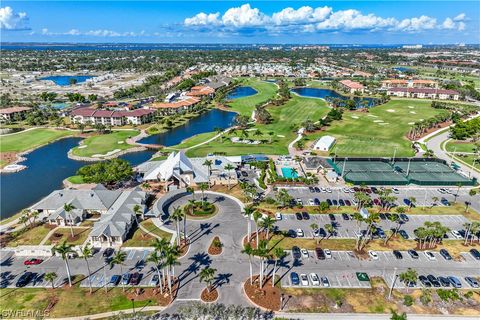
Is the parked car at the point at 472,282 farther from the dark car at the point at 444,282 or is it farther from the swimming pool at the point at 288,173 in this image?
the swimming pool at the point at 288,173

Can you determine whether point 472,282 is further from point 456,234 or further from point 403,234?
point 456,234

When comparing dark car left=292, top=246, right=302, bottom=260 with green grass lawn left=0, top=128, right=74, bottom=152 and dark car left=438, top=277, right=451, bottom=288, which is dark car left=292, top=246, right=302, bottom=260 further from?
green grass lawn left=0, top=128, right=74, bottom=152

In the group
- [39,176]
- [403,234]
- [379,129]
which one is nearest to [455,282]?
[403,234]

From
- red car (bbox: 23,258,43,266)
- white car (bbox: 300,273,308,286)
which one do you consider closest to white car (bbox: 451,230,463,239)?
white car (bbox: 300,273,308,286)

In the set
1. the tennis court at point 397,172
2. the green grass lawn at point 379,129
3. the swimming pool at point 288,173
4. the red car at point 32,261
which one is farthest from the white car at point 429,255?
the red car at point 32,261

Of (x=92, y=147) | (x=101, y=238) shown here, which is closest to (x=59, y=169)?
(x=92, y=147)

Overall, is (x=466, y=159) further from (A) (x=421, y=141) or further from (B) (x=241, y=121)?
(B) (x=241, y=121)
